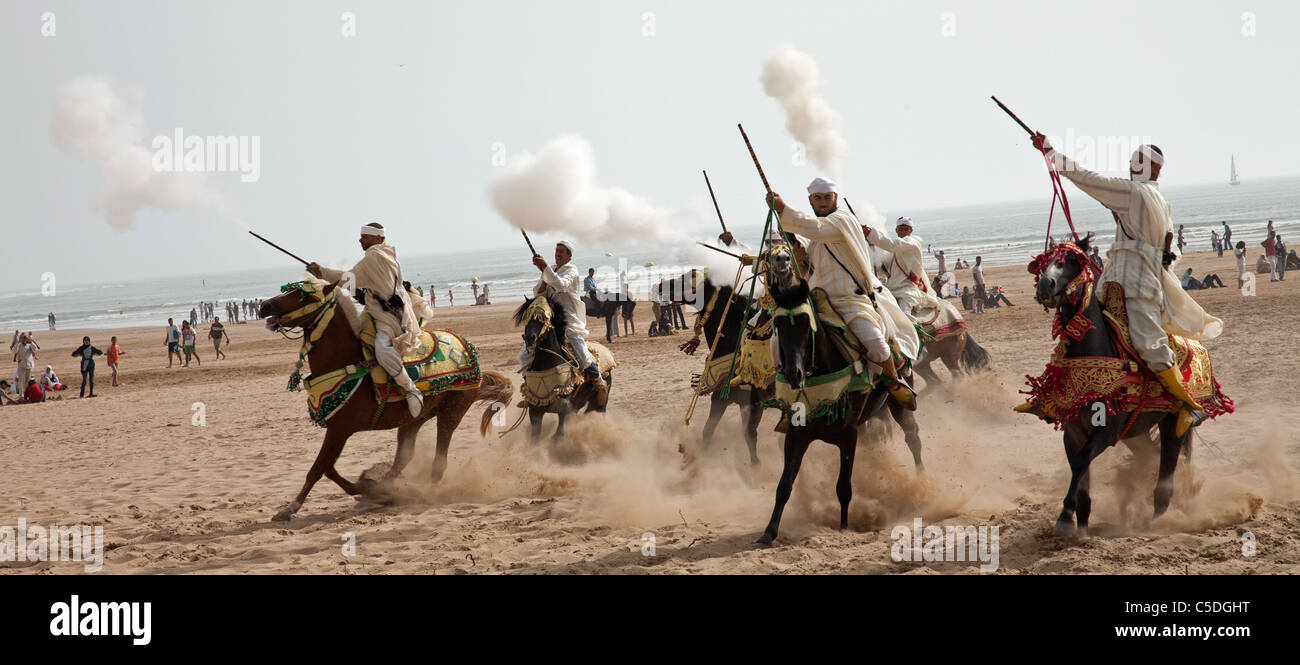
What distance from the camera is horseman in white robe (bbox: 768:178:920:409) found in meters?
7.62

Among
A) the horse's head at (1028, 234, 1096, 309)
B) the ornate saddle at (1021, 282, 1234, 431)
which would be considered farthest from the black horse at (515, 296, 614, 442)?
the horse's head at (1028, 234, 1096, 309)

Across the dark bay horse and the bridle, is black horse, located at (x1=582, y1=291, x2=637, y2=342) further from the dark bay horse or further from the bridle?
the bridle

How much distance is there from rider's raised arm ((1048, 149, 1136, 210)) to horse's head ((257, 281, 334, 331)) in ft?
21.9

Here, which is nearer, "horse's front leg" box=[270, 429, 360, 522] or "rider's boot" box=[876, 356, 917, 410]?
"rider's boot" box=[876, 356, 917, 410]

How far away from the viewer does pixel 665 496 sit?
961 cm

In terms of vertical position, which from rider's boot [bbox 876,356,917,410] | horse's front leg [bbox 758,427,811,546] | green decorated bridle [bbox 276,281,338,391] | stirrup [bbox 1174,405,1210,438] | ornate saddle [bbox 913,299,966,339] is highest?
green decorated bridle [bbox 276,281,338,391]

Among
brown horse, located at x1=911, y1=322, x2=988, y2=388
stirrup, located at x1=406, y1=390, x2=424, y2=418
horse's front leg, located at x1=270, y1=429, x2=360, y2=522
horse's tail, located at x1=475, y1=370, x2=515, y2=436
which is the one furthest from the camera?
brown horse, located at x1=911, y1=322, x2=988, y2=388

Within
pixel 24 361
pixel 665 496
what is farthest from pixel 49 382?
pixel 665 496

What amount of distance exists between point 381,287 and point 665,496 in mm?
3486

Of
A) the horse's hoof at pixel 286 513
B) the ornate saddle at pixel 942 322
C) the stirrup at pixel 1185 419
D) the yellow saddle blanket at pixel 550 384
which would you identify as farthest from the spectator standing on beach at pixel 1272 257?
the horse's hoof at pixel 286 513

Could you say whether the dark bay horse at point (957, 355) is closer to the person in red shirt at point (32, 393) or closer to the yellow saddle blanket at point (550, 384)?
the yellow saddle blanket at point (550, 384)

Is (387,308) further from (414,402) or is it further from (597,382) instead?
(597,382)

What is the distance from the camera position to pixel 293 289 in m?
9.32

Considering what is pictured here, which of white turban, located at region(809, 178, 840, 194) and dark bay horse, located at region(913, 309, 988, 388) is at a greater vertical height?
white turban, located at region(809, 178, 840, 194)
